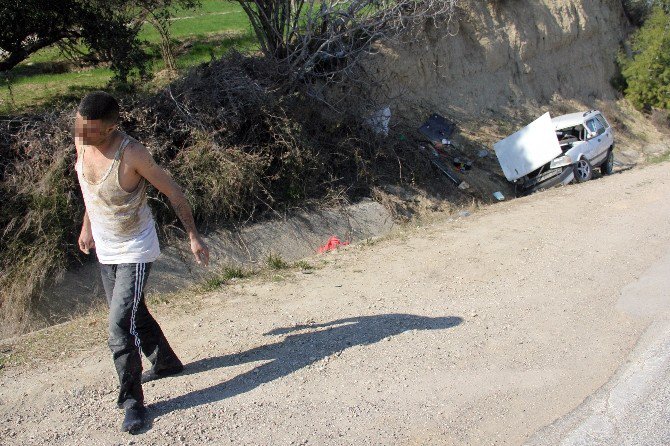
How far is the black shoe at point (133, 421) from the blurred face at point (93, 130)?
5.49 feet

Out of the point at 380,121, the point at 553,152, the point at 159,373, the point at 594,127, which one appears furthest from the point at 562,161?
the point at 159,373

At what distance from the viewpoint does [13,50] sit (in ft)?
35.6

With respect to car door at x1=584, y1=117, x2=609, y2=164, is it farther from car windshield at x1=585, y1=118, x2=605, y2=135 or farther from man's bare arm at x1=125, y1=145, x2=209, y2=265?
man's bare arm at x1=125, y1=145, x2=209, y2=265

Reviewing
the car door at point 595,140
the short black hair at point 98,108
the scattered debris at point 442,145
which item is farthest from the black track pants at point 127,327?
the car door at point 595,140

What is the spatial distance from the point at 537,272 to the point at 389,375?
111 inches

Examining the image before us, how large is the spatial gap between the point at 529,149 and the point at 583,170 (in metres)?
1.25

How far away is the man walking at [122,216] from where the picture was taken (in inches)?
172

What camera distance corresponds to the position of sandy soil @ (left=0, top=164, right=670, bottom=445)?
4.51 m

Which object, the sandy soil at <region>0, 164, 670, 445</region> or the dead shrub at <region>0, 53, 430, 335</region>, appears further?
the dead shrub at <region>0, 53, 430, 335</region>

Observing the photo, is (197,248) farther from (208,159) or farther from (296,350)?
(208,159)

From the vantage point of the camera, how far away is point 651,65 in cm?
2275

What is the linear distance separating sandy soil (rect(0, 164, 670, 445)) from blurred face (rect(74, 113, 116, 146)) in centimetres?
175

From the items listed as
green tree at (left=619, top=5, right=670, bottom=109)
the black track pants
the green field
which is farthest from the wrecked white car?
the black track pants

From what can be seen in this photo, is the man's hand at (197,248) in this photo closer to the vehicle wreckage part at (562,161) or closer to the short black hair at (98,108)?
the short black hair at (98,108)
